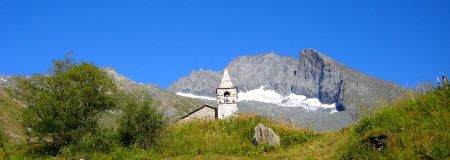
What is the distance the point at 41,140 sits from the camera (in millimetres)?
31969

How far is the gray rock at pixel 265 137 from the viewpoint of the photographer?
3014 cm

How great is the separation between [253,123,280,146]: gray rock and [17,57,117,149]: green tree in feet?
31.9

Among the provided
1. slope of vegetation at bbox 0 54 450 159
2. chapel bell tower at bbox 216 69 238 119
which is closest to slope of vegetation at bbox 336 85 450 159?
slope of vegetation at bbox 0 54 450 159

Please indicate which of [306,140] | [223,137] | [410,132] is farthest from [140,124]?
[410,132]

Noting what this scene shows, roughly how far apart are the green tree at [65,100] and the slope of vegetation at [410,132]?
17.4m

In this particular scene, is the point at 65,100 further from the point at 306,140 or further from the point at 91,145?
the point at 306,140

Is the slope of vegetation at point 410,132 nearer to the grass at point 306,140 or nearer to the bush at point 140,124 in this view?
the grass at point 306,140

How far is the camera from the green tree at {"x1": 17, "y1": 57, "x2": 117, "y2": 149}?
3044 centimetres

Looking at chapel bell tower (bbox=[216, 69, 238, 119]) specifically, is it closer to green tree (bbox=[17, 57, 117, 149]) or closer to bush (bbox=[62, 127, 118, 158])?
green tree (bbox=[17, 57, 117, 149])

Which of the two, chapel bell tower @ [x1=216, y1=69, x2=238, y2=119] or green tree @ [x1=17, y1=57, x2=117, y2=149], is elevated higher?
chapel bell tower @ [x1=216, y1=69, x2=238, y2=119]

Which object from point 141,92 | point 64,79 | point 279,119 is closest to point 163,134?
point 141,92

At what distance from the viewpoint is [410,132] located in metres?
16.8

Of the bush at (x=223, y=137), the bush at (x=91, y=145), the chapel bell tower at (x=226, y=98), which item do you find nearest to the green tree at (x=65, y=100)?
the bush at (x=91, y=145)

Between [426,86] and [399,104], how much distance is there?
3.95 feet
